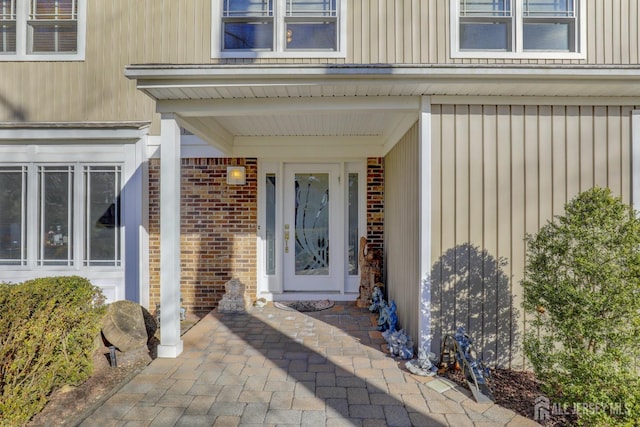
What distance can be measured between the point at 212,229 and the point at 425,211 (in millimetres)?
3464

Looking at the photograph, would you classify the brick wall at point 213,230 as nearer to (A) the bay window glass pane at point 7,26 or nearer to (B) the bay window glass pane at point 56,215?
(B) the bay window glass pane at point 56,215

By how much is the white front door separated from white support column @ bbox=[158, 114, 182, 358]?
7.55 feet

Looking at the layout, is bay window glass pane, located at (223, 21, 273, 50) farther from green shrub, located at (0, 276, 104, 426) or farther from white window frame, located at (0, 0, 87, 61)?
green shrub, located at (0, 276, 104, 426)

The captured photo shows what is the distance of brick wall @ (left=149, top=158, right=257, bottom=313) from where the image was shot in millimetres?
5523

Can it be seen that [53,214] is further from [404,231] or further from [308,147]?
[404,231]

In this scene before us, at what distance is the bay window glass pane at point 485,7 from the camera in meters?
3.72

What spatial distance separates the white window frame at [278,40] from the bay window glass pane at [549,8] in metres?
1.93

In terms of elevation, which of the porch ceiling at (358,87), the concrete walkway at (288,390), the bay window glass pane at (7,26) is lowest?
the concrete walkway at (288,390)

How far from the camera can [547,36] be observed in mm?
3707

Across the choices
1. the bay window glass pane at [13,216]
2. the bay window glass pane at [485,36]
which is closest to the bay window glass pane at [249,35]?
the bay window glass pane at [485,36]

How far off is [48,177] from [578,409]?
6504 millimetres

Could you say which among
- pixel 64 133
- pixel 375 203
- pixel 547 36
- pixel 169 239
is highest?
pixel 547 36

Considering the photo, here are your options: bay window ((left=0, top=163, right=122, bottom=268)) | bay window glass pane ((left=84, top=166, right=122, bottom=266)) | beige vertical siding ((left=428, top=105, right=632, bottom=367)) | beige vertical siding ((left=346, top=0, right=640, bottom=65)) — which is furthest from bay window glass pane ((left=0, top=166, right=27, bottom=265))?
beige vertical siding ((left=428, top=105, right=632, bottom=367))

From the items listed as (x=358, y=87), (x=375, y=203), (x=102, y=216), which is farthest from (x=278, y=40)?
(x=102, y=216)
